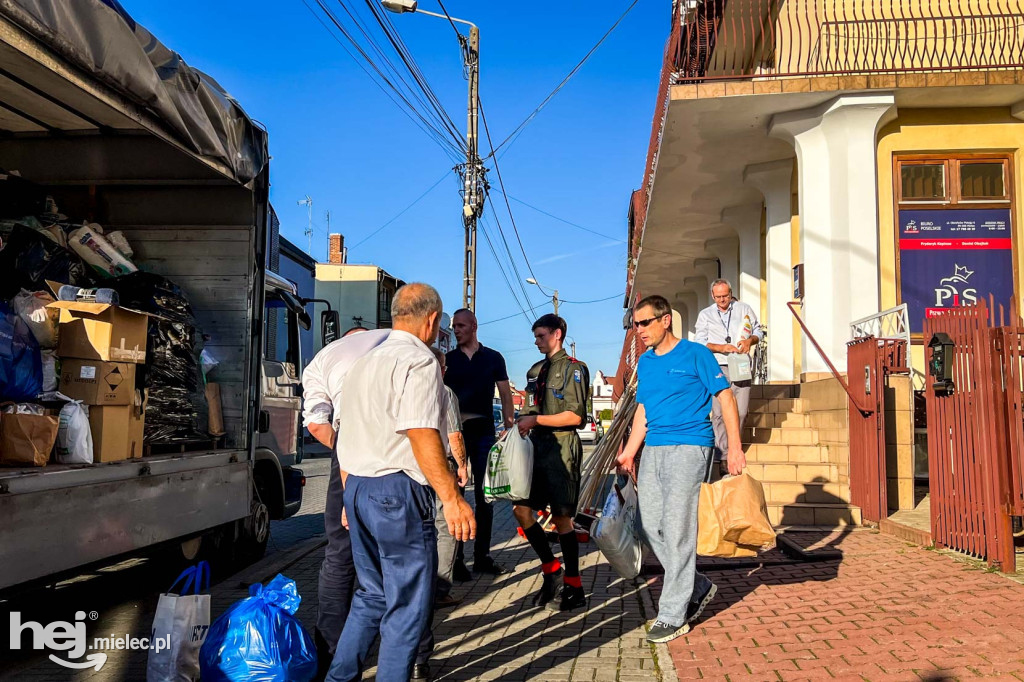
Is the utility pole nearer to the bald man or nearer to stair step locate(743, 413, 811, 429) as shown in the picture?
stair step locate(743, 413, 811, 429)

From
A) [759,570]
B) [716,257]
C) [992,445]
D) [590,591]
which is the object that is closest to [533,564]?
[590,591]

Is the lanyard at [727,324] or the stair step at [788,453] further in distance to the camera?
the stair step at [788,453]

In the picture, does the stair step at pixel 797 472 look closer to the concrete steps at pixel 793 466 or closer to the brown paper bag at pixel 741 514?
the concrete steps at pixel 793 466

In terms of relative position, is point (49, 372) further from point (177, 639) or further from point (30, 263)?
point (177, 639)

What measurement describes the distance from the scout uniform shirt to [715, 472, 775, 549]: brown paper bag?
3.41 ft

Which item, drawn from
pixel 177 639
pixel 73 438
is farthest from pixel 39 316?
pixel 177 639

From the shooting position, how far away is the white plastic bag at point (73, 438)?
15.9 feet

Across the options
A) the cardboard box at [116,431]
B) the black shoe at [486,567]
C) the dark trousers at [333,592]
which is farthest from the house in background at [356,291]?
the dark trousers at [333,592]

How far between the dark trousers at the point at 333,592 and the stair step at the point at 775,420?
285 inches

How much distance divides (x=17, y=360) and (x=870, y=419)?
23.9 feet

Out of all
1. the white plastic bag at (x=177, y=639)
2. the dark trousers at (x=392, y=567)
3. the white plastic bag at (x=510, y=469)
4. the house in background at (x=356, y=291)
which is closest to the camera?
the dark trousers at (x=392, y=567)

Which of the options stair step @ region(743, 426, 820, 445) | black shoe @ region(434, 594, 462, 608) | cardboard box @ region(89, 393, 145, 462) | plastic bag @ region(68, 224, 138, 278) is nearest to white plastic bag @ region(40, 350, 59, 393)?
cardboard box @ region(89, 393, 145, 462)

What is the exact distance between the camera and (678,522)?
508 centimetres

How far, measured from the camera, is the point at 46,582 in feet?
13.9
